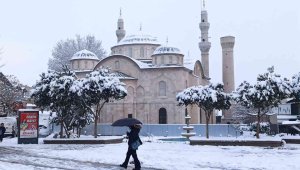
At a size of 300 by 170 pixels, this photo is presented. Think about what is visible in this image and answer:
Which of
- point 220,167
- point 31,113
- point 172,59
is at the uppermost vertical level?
point 172,59

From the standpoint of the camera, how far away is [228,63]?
54406mm

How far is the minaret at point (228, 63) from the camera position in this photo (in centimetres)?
5416

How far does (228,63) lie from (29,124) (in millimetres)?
37285

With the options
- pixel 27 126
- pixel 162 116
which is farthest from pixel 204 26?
pixel 27 126

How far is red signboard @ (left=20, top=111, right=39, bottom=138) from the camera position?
2131 cm

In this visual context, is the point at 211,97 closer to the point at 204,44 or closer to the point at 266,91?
the point at 266,91

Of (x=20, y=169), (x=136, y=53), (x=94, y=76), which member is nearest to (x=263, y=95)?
(x=94, y=76)

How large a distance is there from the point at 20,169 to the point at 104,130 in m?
24.8

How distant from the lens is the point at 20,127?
2120 centimetres

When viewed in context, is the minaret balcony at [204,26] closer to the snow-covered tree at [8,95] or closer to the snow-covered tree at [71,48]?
the snow-covered tree at [71,48]

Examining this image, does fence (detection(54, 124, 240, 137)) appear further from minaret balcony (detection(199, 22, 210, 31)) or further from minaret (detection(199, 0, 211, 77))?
minaret balcony (detection(199, 22, 210, 31))

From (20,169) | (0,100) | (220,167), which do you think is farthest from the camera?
(0,100)

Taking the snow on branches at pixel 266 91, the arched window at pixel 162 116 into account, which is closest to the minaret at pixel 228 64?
the arched window at pixel 162 116

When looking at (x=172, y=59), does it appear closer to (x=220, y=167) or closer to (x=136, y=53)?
(x=136, y=53)
